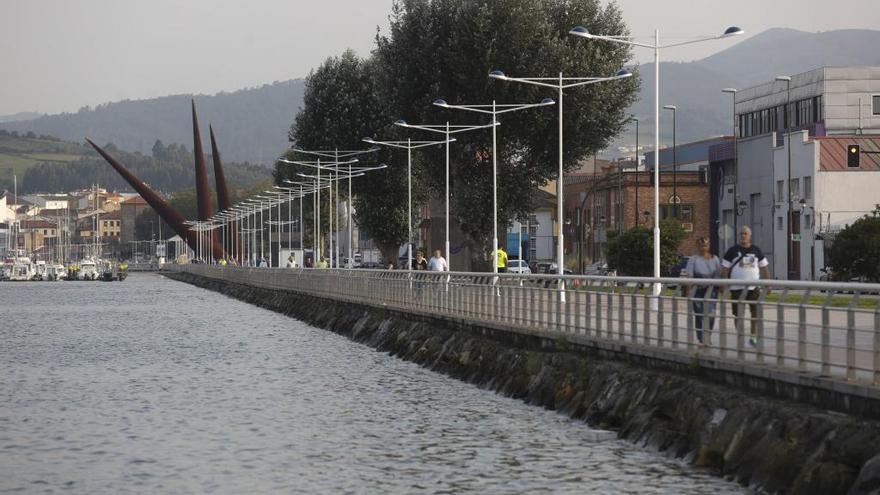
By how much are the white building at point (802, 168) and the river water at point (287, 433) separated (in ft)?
159

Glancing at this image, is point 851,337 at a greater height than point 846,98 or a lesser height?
lesser

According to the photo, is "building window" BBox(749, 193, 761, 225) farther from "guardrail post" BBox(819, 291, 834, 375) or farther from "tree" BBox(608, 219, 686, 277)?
"guardrail post" BBox(819, 291, 834, 375)

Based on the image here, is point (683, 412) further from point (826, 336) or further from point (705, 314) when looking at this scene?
point (826, 336)

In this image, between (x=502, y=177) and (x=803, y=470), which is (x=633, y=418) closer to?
(x=803, y=470)

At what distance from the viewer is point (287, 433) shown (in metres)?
27.1

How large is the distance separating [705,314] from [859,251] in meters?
46.4

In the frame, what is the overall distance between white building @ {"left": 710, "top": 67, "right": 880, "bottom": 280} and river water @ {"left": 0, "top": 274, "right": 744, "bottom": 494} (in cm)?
4840

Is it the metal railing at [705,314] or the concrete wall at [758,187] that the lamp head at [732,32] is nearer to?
the metal railing at [705,314]

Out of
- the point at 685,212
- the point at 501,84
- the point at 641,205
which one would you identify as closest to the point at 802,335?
the point at 501,84

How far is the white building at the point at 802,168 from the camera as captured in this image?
9619 centimetres

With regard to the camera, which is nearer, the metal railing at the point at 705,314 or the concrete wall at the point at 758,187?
the metal railing at the point at 705,314

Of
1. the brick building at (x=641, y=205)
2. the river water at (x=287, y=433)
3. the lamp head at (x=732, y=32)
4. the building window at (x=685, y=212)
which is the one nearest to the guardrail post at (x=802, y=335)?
the river water at (x=287, y=433)

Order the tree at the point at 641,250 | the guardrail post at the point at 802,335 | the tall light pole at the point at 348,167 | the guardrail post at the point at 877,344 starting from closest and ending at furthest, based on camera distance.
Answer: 1. the guardrail post at the point at 877,344
2. the guardrail post at the point at 802,335
3. the tree at the point at 641,250
4. the tall light pole at the point at 348,167

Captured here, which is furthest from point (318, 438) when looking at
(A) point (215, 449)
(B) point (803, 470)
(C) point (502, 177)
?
(C) point (502, 177)
